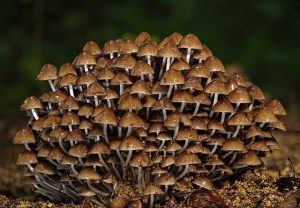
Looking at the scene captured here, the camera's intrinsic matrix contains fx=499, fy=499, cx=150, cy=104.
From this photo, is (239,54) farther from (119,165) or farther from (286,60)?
(119,165)

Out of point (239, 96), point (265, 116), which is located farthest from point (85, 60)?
point (265, 116)

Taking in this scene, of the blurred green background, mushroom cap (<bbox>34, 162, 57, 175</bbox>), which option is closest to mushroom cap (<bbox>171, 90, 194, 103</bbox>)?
mushroom cap (<bbox>34, 162, 57, 175</bbox>)

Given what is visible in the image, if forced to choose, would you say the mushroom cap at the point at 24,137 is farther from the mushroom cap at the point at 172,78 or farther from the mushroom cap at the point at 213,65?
the mushroom cap at the point at 213,65

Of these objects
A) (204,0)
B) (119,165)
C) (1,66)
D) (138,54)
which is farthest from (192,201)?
(204,0)

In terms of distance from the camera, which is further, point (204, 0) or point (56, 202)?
point (204, 0)

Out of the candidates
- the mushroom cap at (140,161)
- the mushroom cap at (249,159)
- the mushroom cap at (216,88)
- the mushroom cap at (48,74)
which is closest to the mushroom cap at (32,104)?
the mushroom cap at (48,74)

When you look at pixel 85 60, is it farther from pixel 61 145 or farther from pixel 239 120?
pixel 239 120

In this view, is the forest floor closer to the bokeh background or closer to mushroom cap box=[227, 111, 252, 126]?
mushroom cap box=[227, 111, 252, 126]
